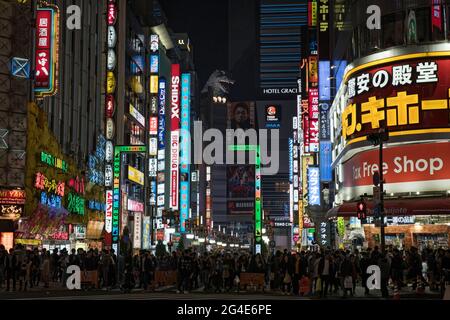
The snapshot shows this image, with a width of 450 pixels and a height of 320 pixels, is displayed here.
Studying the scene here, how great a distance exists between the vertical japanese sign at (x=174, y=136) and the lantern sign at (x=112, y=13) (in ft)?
101

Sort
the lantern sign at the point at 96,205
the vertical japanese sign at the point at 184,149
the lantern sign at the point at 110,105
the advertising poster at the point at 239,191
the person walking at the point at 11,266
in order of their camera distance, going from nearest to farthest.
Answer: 1. the person walking at the point at 11,266
2. the lantern sign at the point at 96,205
3. the lantern sign at the point at 110,105
4. the vertical japanese sign at the point at 184,149
5. the advertising poster at the point at 239,191

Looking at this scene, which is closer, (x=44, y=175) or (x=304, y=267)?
(x=304, y=267)

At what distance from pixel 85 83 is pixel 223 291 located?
112 feet

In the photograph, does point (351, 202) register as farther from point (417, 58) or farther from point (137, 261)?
point (137, 261)

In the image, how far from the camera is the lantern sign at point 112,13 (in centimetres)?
6228

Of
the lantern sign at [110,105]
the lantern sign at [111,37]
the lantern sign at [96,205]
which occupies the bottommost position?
the lantern sign at [96,205]

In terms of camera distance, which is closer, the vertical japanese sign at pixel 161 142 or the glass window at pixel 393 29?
the glass window at pixel 393 29

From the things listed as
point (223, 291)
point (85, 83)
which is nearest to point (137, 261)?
point (223, 291)

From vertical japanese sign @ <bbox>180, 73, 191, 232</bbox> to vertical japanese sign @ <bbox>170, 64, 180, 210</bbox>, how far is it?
17.5 feet

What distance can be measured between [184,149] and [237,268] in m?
78.4

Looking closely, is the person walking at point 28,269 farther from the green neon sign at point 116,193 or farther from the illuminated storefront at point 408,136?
the illuminated storefront at point 408,136

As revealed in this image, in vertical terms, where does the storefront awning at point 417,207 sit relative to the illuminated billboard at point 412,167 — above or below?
below

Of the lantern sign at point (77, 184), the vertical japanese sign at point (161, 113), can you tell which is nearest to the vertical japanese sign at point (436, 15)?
the lantern sign at point (77, 184)

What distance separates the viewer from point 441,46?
4025cm
